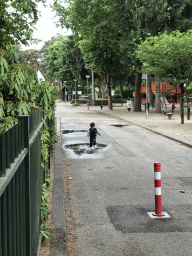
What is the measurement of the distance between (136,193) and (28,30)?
14869 millimetres

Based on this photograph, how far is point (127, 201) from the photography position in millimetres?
7137

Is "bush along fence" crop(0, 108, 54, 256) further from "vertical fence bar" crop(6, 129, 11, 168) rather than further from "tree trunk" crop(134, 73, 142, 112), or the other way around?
"tree trunk" crop(134, 73, 142, 112)

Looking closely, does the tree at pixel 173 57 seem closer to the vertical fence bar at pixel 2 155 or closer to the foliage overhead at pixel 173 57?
the foliage overhead at pixel 173 57

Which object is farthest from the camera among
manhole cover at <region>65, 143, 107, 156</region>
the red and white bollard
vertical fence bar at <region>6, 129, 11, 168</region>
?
manhole cover at <region>65, 143, 107, 156</region>

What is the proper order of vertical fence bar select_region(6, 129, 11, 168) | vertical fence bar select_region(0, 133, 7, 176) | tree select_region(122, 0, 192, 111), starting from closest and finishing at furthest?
vertical fence bar select_region(0, 133, 7, 176) → vertical fence bar select_region(6, 129, 11, 168) → tree select_region(122, 0, 192, 111)

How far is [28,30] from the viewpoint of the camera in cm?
2012

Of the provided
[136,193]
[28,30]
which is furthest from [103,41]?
[136,193]

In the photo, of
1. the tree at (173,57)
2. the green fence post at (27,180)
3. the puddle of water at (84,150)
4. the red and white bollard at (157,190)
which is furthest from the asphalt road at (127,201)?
the tree at (173,57)

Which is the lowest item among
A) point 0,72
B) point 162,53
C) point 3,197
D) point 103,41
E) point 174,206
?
point 174,206

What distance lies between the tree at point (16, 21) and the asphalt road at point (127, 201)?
5089mm

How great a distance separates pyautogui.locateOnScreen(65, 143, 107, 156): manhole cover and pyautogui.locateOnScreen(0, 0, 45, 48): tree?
4619 mm

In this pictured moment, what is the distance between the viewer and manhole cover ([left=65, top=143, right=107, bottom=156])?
1330 centimetres

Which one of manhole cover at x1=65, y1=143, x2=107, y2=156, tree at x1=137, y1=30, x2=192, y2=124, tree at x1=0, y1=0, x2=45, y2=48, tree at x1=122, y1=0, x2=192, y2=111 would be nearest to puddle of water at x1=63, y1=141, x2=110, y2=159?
manhole cover at x1=65, y1=143, x2=107, y2=156

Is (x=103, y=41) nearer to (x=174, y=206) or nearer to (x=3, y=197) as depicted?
(x=174, y=206)
